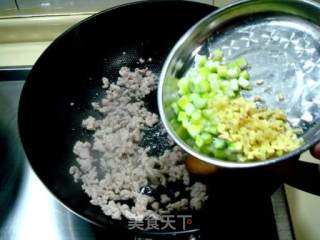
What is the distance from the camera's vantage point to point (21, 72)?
1.08m

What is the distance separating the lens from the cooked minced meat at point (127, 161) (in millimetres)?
882

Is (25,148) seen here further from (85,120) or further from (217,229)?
(217,229)

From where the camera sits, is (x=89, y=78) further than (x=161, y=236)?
Yes

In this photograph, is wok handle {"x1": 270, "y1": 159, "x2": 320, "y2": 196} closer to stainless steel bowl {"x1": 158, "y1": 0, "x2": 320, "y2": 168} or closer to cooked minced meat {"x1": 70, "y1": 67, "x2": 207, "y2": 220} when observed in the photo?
stainless steel bowl {"x1": 158, "y1": 0, "x2": 320, "y2": 168}

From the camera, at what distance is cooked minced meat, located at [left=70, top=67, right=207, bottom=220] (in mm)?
882

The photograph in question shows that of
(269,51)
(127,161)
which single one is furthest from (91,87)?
(269,51)

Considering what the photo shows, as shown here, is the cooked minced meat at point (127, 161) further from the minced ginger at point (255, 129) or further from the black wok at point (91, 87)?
the minced ginger at point (255, 129)

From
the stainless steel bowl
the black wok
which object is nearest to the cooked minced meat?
the black wok

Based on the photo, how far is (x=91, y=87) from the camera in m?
1.07

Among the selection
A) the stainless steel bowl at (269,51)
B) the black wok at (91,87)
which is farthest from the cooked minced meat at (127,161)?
the stainless steel bowl at (269,51)

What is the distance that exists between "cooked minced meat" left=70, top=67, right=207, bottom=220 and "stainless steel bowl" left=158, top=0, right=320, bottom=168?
18 cm

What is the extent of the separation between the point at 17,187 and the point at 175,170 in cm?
33

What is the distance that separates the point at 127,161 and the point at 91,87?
0.73ft

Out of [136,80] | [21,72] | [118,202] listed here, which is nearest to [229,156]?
[118,202]
